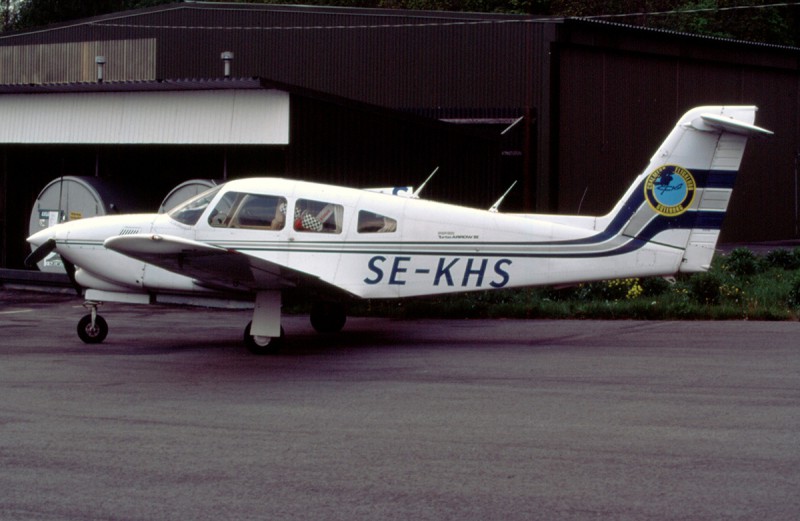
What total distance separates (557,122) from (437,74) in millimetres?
3477

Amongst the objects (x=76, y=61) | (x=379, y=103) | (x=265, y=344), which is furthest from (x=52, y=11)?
(x=265, y=344)

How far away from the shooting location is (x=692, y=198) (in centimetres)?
1449

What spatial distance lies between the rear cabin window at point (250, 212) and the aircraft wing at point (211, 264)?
2.71 ft

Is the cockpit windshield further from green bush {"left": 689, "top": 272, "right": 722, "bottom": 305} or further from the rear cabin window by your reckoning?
green bush {"left": 689, "top": 272, "right": 722, "bottom": 305}

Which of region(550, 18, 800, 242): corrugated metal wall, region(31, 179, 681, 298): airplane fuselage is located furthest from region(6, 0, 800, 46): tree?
region(31, 179, 681, 298): airplane fuselage

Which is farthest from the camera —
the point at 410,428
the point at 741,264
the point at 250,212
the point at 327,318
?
the point at 741,264

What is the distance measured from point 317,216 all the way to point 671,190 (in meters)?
4.26

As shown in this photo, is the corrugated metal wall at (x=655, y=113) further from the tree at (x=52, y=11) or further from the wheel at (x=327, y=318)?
the tree at (x=52, y=11)

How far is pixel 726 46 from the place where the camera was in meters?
35.8

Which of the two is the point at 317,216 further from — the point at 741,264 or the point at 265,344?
the point at 741,264

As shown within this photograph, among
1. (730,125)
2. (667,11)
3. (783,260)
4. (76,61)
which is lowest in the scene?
(783,260)

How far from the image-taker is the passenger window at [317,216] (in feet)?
48.1

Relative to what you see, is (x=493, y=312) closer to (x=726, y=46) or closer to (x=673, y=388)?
(x=673, y=388)

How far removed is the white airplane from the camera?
14344 millimetres
